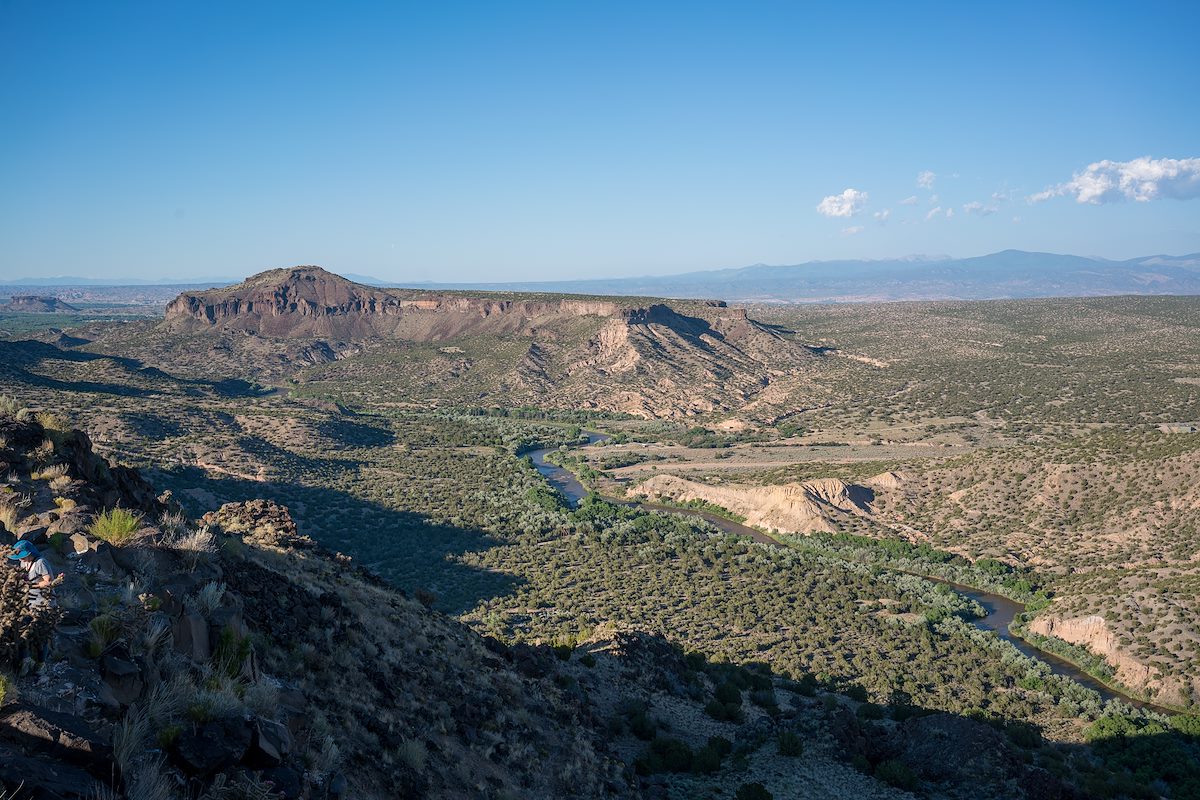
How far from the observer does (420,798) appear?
1048 centimetres

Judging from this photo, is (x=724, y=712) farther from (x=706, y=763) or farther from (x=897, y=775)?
(x=897, y=775)

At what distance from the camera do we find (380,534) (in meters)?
52.8

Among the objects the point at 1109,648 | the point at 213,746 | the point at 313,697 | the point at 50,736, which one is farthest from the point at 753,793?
the point at 1109,648

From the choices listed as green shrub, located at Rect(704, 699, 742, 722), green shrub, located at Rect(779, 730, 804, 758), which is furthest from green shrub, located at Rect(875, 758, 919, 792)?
green shrub, located at Rect(704, 699, 742, 722)

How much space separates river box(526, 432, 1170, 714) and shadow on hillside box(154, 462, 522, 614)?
16.2 meters

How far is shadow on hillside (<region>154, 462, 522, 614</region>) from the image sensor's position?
4356cm

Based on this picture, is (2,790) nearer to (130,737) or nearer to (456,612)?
(130,737)

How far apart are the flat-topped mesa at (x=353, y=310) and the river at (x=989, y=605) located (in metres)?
85.1

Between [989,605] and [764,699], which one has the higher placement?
[764,699]

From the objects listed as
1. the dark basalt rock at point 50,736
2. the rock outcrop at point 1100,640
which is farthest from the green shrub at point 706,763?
the rock outcrop at point 1100,640

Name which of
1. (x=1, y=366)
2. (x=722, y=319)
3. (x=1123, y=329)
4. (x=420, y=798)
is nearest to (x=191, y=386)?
(x=1, y=366)

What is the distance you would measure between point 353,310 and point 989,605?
157 metres

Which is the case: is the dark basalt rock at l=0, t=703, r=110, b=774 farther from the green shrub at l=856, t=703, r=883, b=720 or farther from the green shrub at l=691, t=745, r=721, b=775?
the green shrub at l=856, t=703, r=883, b=720

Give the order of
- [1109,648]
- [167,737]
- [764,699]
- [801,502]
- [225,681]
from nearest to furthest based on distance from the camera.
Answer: [167,737]
[225,681]
[764,699]
[1109,648]
[801,502]
